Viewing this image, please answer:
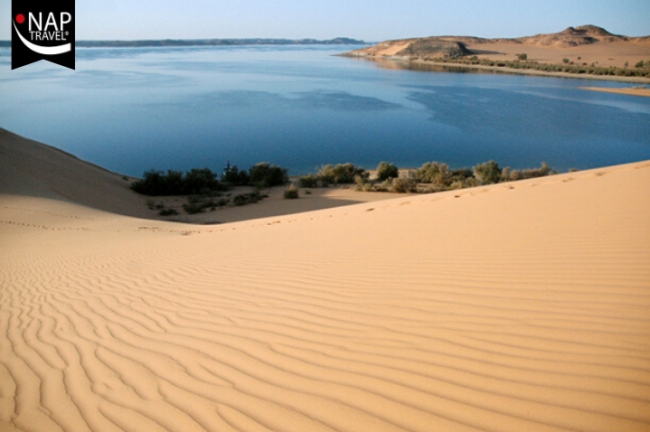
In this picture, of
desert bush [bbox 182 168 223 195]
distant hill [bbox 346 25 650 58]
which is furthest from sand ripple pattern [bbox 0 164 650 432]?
distant hill [bbox 346 25 650 58]

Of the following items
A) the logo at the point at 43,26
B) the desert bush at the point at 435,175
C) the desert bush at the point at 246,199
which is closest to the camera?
the logo at the point at 43,26

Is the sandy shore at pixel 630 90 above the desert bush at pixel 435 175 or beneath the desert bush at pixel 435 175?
above

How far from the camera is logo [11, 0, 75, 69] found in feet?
41.7

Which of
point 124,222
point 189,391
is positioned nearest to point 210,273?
point 189,391

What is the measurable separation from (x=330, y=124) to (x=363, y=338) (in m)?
30.9

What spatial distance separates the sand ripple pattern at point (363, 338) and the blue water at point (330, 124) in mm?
Result: 18581

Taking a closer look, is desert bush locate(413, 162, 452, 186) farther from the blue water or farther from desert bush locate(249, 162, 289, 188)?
desert bush locate(249, 162, 289, 188)

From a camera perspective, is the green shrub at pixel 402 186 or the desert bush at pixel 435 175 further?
the desert bush at pixel 435 175

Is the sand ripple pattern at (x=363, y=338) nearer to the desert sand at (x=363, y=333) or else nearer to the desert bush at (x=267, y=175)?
the desert sand at (x=363, y=333)

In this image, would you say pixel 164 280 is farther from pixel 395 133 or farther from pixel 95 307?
pixel 395 133

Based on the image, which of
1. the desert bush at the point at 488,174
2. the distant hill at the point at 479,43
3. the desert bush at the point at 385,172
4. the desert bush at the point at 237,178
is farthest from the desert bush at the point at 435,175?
the distant hill at the point at 479,43

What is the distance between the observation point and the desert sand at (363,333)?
77.5 inches

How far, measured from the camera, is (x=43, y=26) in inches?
521

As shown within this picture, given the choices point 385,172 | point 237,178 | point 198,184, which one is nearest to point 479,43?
point 385,172
